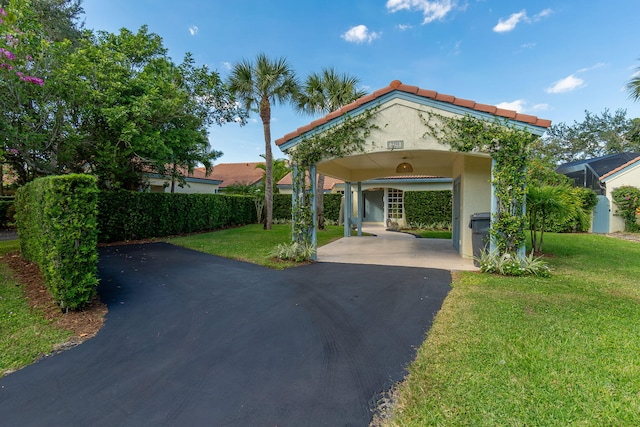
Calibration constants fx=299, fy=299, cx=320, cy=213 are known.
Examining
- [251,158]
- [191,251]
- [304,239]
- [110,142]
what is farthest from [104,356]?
[251,158]

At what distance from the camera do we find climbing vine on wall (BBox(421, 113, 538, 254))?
6387 mm

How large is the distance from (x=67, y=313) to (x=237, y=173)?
27.9 meters

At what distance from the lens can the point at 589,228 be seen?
52.1 ft

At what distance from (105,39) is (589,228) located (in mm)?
23529

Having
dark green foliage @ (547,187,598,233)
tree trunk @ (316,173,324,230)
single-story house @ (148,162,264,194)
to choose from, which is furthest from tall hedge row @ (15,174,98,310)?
dark green foliage @ (547,187,598,233)

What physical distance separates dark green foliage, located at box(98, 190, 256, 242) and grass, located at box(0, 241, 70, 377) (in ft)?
19.0

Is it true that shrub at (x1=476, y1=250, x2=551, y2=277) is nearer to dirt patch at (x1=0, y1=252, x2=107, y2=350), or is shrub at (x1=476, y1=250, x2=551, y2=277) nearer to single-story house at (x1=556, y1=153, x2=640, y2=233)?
dirt patch at (x1=0, y1=252, x2=107, y2=350)

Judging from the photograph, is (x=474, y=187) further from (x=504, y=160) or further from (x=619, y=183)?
(x=619, y=183)

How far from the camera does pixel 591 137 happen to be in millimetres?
34656

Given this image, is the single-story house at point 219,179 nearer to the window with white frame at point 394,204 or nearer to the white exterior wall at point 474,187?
the window with white frame at point 394,204

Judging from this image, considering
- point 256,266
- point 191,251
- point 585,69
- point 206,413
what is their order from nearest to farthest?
point 206,413, point 256,266, point 191,251, point 585,69

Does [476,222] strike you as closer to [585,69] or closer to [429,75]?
[429,75]

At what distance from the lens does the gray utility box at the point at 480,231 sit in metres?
7.19

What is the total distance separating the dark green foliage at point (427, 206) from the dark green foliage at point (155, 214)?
1106cm
